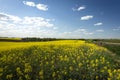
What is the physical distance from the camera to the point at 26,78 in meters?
6.67

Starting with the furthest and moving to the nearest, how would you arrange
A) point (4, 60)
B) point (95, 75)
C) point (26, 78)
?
1. point (4, 60)
2. point (95, 75)
3. point (26, 78)

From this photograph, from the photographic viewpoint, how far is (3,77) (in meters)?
6.70

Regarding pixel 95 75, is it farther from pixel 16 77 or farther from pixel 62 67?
pixel 16 77

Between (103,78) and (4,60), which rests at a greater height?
(4,60)

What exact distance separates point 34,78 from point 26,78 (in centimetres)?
27

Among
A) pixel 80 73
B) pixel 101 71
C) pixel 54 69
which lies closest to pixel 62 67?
pixel 54 69

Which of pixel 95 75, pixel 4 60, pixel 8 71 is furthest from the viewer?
pixel 4 60

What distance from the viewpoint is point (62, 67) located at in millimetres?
7969

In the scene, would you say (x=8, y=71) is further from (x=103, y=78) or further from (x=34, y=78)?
(x=103, y=78)

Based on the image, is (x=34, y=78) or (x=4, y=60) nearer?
A: (x=34, y=78)

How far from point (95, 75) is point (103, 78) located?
0.32m

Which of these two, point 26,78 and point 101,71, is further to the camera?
point 101,71

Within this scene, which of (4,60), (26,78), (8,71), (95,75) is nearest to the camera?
(26,78)

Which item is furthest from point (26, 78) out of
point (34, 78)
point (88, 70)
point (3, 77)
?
point (88, 70)
